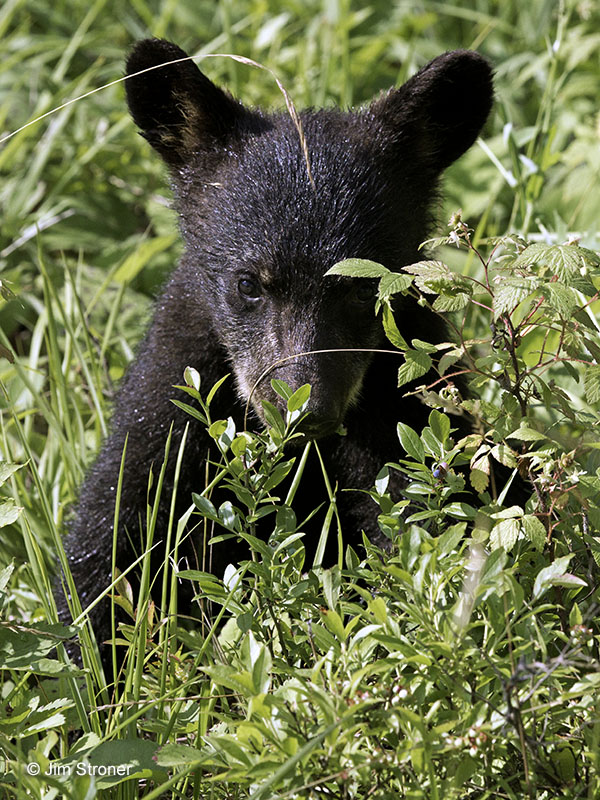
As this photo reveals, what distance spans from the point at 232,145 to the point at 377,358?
2.79 ft

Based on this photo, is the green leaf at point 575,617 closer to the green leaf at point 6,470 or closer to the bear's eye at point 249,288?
the green leaf at point 6,470

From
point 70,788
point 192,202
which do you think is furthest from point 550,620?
point 192,202

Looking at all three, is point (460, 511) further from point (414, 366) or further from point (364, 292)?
point (364, 292)

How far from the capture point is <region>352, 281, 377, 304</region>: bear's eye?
10.2ft

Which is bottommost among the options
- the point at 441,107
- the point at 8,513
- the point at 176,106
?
the point at 8,513

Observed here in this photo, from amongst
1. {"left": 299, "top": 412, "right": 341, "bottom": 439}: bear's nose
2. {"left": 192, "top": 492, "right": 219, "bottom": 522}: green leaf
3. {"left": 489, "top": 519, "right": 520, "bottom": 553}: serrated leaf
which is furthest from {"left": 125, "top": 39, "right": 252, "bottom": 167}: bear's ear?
{"left": 489, "top": 519, "right": 520, "bottom": 553}: serrated leaf

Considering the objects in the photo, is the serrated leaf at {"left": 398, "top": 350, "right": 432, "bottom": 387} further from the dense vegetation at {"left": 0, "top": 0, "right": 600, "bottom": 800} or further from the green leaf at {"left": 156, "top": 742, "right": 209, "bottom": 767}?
the green leaf at {"left": 156, "top": 742, "right": 209, "bottom": 767}

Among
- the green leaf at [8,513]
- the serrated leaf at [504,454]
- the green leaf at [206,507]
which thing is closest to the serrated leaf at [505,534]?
the serrated leaf at [504,454]

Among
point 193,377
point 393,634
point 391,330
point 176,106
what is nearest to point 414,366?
point 391,330

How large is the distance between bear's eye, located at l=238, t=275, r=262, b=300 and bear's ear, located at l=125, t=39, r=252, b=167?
539 millimetres

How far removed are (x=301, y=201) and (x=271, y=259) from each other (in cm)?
20

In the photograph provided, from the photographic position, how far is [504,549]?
81.3 inches

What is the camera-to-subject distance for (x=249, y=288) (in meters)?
3.19

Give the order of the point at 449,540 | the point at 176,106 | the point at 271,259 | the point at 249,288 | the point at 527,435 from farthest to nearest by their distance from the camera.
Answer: the point at 176,106
the point at 249,288
the point at 271,259
the point at 527,435
the point at 449,540
